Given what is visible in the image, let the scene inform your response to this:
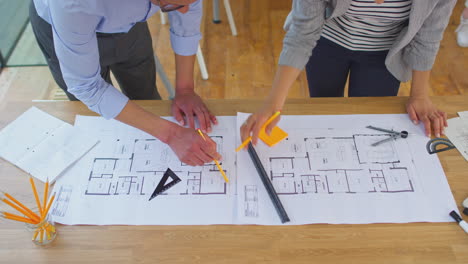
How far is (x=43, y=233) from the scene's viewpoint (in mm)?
849

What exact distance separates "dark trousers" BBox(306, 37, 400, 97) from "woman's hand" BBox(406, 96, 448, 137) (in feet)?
0.53

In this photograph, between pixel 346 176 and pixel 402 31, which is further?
pixel 402 31

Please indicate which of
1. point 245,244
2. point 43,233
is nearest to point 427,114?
point 245,244

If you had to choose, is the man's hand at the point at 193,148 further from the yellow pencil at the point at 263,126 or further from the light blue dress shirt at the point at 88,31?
the light blue dress shirt at the point at 88,31

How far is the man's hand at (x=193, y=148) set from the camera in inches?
39.3

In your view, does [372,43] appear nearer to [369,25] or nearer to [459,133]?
[369,25]

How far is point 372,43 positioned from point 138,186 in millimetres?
832

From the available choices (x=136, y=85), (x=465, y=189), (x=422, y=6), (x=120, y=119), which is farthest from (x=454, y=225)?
(x=136, y=85)

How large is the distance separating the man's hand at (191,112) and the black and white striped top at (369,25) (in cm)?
48

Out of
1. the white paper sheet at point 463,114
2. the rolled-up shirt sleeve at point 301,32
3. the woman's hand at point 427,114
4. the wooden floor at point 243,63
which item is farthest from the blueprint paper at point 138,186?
the wooden floor at point 243,63

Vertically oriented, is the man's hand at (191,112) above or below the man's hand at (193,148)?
above

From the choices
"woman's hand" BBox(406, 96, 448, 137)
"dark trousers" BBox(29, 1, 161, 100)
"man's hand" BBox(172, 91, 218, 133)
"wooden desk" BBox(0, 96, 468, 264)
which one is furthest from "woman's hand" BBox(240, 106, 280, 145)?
"dark trousers" BBox(29, 1, 161, 100)

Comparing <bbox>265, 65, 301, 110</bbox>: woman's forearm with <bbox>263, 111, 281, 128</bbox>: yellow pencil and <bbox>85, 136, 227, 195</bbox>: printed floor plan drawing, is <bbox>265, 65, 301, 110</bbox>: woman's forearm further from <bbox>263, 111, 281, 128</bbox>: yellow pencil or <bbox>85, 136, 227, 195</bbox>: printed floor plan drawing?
<bbox>85, 136, 227, 195</bbox>: printed floor plan drawing

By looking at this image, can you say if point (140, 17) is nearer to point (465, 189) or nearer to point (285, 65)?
point (285, 65)
